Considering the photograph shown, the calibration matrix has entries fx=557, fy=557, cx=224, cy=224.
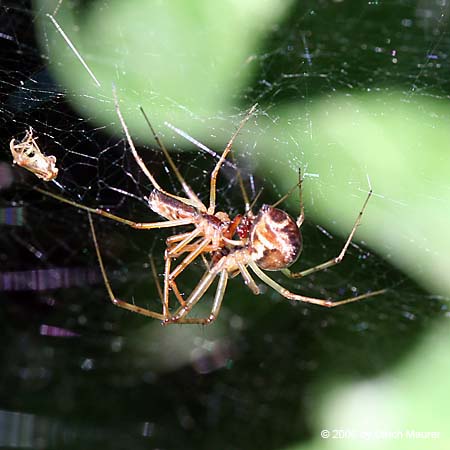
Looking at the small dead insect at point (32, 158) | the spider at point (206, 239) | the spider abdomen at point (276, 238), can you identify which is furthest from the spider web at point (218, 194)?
the spider abdomen at point (276, 238)

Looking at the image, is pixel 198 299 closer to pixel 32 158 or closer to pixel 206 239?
pixel 206 239

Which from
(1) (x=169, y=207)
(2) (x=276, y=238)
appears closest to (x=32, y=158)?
(1) (x=169, y=207)

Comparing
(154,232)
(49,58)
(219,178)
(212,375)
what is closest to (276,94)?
(219,178)

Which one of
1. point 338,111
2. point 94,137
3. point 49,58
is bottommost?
point 94,137

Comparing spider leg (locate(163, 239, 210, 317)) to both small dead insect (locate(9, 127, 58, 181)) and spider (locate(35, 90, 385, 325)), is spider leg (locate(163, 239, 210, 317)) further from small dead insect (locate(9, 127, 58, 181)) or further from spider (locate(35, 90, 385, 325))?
small dead insect (locate(9, 127, 58, 181))

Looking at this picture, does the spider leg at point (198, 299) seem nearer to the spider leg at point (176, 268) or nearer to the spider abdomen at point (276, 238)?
the spider leg at point (176, 268)

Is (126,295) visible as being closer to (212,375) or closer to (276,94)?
(212,375)
